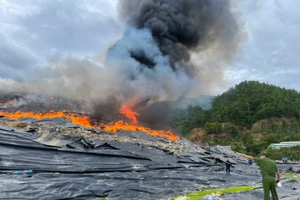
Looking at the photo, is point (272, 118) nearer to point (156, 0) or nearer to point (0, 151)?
point (156, 0)

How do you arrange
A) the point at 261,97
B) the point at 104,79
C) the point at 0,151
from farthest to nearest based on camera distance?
the point at 261,97, the point at 104,79, the point at 0,151

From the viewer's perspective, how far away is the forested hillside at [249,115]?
Result: 239 ft

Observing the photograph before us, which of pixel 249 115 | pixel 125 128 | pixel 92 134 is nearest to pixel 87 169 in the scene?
pixel 92 134

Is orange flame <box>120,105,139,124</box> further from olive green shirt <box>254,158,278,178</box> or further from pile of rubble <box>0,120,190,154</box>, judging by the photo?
olive green shirt <box>254,158,278,178</box>

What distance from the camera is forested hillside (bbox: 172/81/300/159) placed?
239ft

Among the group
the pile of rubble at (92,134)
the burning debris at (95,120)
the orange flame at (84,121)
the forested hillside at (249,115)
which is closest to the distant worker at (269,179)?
the pile of rubble at (92,134)

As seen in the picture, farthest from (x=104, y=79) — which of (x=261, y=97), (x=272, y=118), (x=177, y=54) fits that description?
(x=261, y=97)

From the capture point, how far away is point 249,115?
82562 mm

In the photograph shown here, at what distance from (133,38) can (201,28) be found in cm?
815

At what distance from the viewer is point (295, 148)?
151ft

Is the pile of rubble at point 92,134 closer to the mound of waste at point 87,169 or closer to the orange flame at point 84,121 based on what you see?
the mound of waste at point 87,169

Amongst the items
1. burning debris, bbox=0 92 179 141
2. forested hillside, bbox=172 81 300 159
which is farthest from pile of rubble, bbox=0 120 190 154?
forested hillside, bbox=172 81 300 159

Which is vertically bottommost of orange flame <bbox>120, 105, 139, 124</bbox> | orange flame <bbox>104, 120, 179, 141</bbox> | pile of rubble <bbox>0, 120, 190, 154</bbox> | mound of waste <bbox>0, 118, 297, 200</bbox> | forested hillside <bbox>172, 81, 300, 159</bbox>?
mound of waste <bbox>0, 118, 297, 200</bbox>

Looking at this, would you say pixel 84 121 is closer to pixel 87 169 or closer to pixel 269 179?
pixel 87 169
